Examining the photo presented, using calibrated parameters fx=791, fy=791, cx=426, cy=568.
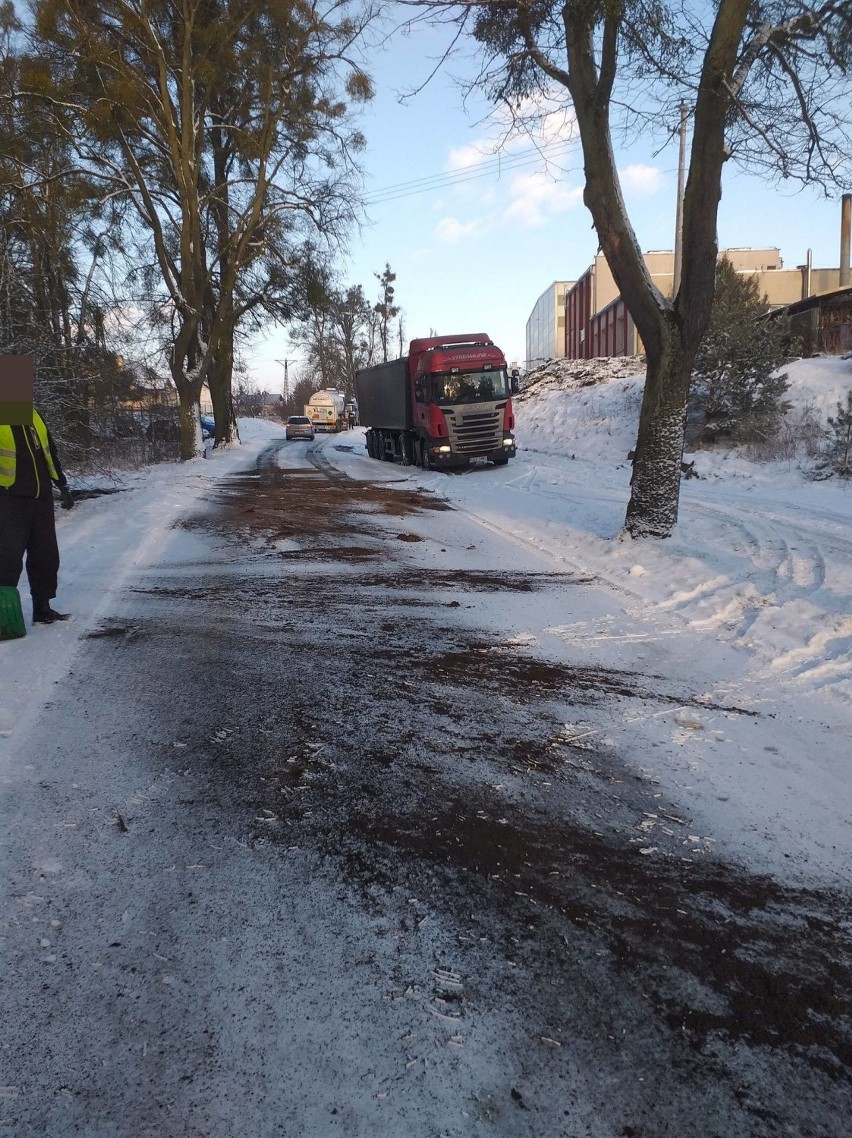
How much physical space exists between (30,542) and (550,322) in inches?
2948

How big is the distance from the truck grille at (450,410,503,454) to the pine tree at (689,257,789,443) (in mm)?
4991

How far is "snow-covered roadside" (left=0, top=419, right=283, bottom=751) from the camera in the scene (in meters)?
4.61

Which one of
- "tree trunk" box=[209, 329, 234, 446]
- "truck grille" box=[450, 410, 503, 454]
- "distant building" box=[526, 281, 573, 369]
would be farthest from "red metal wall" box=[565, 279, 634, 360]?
"truck grille" box=[450, 410, 503, 454]

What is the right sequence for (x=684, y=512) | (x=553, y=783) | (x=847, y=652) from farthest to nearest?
(x=684, y=512) < (x=847, y=652) < (x=553, y=783)

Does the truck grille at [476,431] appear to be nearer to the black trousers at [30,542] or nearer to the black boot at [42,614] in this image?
the black trousers at [30,542]

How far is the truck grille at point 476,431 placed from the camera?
20.6 metres

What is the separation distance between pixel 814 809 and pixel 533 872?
1314 millimetres

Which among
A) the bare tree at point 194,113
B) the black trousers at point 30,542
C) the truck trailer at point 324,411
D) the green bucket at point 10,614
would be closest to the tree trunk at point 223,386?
the bare tree at point 194,113

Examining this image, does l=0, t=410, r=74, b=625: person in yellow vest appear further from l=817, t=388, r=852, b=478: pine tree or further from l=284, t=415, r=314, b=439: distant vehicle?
l=284, t=415, r=314, b=439: distant vehicle

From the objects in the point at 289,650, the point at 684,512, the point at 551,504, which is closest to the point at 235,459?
the point at 551,504

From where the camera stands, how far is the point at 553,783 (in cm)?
346

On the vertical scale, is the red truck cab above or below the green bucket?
above

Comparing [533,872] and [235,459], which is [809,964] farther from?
[235,459]

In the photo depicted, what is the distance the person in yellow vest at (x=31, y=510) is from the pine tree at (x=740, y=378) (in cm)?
1711
